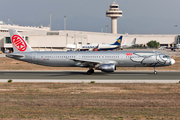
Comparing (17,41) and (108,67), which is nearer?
(108,67)

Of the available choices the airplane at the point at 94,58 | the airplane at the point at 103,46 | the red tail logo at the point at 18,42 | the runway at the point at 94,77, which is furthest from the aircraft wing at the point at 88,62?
the airplane at the point at 103,46

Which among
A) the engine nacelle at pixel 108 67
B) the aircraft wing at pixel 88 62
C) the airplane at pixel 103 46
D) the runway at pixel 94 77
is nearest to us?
the runway at pixel 94 77

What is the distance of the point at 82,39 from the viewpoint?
17875 cm

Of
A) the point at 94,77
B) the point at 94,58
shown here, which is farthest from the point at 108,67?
the point at 94,58

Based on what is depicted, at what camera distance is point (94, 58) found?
40.7 m

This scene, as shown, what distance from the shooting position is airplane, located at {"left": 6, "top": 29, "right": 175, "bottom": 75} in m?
39.5

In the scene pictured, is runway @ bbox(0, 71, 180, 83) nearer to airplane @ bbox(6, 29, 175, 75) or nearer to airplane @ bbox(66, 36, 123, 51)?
airplane @ bbox(6, 29, 175, 75)

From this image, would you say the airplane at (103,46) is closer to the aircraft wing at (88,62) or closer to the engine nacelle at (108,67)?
the aircraft wing at (88,62)

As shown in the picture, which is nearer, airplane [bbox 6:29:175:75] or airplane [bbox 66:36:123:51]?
airplane [bbox 6:29:175:75]

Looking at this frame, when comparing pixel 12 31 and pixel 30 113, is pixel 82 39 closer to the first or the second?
pixel 12 31

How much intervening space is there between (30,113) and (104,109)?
14.7 ft

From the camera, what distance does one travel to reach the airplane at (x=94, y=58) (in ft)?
130

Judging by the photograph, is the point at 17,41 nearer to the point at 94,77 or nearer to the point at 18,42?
the point at 18,42

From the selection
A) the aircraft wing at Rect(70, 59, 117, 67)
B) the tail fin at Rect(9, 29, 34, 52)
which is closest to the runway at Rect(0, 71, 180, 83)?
the aircraft wing at Rect(70, 59, 117, 67)
